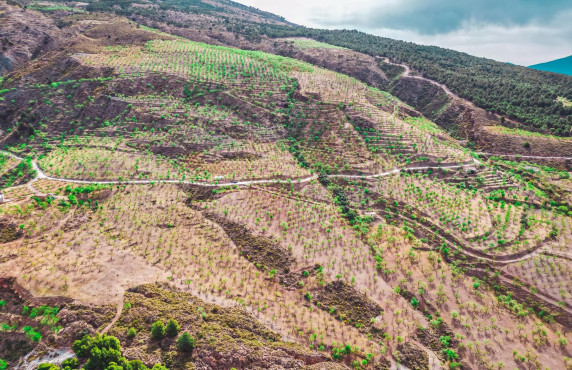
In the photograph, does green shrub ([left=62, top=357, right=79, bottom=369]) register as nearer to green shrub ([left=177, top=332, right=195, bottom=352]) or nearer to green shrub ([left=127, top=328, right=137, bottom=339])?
green shrub ([left=127, top=328, right=137, bottom=339])

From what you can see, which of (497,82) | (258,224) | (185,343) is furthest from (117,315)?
(497,82)

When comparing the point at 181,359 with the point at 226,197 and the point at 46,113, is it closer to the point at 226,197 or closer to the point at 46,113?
the point at 226,197

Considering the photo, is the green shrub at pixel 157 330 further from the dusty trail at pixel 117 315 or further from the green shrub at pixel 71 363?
the green shrub at pixel 71 363

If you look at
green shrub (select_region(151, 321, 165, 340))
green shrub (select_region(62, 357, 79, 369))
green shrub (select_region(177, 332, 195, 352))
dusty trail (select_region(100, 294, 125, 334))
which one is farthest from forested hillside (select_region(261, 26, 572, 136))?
green shrub (select_region(62, 357, 79, 369))

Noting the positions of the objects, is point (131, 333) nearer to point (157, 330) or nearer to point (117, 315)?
point (157, 330)

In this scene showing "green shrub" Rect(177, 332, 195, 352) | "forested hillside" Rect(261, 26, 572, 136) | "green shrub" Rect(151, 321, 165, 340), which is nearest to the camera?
"green shrub" Rect(177, 332, 195, 352)

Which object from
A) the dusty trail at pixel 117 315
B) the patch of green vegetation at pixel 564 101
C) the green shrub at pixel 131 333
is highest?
the patch of green vegetation at pixel 564 101

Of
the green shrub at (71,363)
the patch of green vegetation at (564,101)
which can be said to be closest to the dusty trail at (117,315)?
the green shrub at (71,363)

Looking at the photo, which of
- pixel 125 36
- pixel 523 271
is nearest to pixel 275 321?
pixel 523 271
